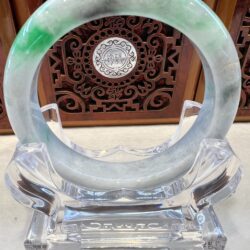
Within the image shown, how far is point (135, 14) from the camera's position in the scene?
49 cm

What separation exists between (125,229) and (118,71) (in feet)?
1.27

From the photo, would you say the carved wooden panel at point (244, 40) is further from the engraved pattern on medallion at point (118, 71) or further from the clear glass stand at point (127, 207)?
the clear glass stand at point (127, 207)

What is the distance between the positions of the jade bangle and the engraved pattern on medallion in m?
0.28

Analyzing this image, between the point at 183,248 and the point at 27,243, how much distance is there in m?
0.24

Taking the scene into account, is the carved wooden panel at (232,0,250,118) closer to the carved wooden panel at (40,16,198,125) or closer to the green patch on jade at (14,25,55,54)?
the carved wooden panel at (40,16,198,125)

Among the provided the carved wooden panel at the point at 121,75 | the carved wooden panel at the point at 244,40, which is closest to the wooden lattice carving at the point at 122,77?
the carved wooden panel at the point at 121,75

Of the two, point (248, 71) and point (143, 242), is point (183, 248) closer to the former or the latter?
point (143, 242)

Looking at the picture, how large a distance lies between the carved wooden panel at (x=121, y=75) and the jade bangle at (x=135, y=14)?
28 cm

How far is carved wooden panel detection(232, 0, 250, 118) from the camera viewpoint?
0.78 meters

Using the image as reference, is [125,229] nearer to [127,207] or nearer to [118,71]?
[127,207]

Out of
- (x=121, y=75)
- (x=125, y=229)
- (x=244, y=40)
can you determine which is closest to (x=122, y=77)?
(x=121, y=75)

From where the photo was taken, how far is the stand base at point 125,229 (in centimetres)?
57

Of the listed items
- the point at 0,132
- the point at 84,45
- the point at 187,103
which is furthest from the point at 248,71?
the point at 0,132

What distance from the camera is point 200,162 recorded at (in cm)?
55
